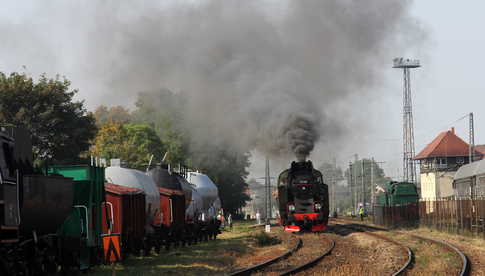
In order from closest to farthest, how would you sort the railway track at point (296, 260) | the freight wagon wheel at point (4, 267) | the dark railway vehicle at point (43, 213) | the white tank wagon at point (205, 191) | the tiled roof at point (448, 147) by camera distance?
1. the freight wagon wheel at point (4, 267)
2. the dark railway vehicle at point (43, 213)
3. the railway track at point (296, 260)
4. the white tank wagon at point (205, 191)
5. the tiled roof at point (448, 147)

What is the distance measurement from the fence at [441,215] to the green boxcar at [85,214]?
19.8m

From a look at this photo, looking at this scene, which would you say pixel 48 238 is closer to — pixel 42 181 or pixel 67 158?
pixel 42 181

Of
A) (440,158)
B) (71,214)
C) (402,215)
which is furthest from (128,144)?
(71,214)

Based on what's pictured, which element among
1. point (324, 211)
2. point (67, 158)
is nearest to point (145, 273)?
point (324, 211)

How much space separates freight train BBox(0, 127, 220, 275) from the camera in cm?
1360

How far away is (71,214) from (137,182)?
6893 mm

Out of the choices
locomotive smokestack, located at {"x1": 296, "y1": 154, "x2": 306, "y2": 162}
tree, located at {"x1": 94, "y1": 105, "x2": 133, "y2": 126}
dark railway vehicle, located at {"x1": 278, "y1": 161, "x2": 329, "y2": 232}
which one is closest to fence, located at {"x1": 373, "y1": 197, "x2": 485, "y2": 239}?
dark railway vehicle, located at {"x1": 278, "y1": 161, "x2": 329, "y2": 232}

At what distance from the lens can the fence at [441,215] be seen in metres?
34.7

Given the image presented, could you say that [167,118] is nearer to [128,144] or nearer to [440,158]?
[128,144]

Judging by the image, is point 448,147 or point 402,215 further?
point 448,147

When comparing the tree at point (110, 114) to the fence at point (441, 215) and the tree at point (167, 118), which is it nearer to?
the tree at point (167, 118)

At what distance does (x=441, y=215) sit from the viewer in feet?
140

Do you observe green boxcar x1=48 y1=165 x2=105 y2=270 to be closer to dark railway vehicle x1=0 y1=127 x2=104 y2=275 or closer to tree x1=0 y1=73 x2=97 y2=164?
dark railway vehicle x1=0 y1=127 x2=104 y2=275

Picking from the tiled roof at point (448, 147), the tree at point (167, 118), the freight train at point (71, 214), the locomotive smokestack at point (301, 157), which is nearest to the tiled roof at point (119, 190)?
the freight train at point (71, 214)
